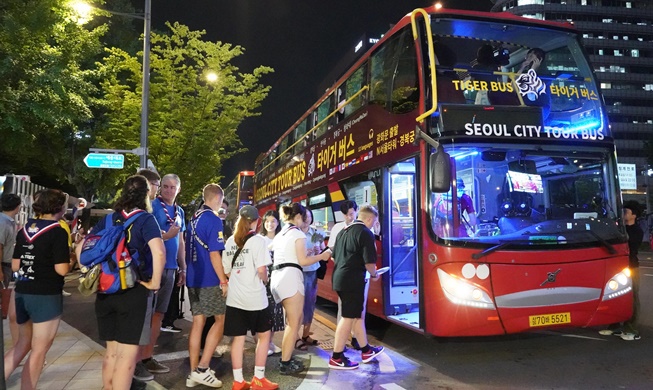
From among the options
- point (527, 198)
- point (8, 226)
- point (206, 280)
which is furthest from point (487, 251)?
point (8, 226)

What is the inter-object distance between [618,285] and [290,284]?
3909 millimetres

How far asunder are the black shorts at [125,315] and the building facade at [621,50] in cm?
9283

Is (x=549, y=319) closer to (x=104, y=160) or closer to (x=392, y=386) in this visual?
(x=392, y=386)

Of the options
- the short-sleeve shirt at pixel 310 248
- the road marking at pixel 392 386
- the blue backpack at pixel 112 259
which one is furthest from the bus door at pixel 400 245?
the blue backpack at pixel 112 259

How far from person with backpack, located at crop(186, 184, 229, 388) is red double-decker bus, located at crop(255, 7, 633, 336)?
2.36 m

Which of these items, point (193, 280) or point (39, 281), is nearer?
point (39, 281)

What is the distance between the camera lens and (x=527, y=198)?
5.87 m

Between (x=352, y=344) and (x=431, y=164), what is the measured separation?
8.90 ft

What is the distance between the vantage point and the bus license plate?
5.41 m

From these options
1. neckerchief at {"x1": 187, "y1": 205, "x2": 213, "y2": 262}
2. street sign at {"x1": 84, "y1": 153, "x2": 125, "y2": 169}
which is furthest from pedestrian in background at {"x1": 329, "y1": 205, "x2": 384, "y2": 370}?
street sign at {"x1": 84, "y1": 153, "x2": 125, "y2": 169}

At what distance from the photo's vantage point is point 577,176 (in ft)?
19.7

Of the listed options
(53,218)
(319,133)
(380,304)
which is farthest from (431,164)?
(319,133)

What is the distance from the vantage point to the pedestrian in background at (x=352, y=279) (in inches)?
219

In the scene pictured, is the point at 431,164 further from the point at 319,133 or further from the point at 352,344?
the point at 319,133
